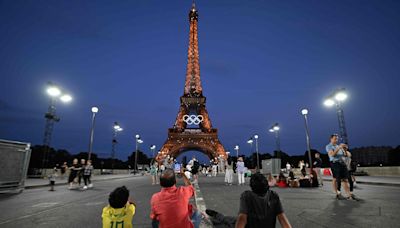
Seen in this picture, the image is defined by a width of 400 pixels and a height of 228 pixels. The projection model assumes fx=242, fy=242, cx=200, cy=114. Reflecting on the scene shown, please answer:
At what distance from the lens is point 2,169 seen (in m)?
10.6

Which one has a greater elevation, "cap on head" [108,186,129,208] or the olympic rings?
the olympic rings

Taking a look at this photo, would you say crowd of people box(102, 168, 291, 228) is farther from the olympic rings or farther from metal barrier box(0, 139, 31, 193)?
the olympic rings

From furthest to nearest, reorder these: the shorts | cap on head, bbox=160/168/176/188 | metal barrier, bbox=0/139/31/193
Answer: metal barrier, bbox=0/139/31/193
the shorts
cap on head, bbox=160/168/176/188

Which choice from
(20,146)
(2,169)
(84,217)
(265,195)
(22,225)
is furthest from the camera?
(20,146)

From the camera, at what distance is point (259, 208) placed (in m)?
2.49

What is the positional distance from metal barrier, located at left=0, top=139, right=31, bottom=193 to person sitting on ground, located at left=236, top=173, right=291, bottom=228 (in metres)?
12.1

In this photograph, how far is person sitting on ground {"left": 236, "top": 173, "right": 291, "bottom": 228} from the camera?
246 cm

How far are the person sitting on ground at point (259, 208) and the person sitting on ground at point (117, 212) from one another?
4.22 feet

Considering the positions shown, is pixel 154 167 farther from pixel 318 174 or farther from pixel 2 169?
pixel 318 174

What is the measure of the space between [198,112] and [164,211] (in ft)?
188

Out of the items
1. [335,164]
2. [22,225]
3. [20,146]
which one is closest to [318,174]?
[335,164]

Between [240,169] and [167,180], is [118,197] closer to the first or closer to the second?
[167,180]

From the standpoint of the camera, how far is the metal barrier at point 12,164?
10.6m

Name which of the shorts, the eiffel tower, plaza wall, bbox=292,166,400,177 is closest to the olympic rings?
the eiffel tower
